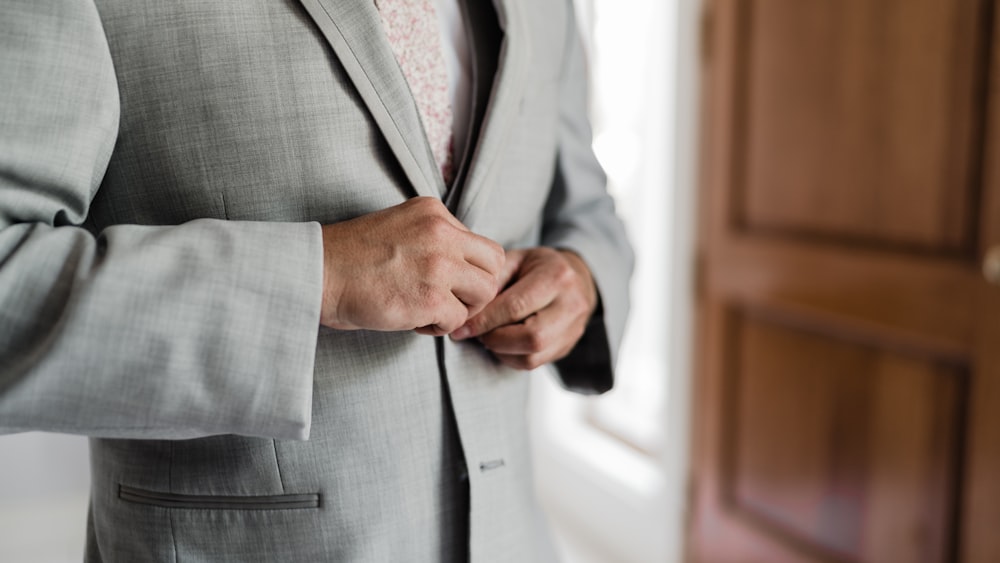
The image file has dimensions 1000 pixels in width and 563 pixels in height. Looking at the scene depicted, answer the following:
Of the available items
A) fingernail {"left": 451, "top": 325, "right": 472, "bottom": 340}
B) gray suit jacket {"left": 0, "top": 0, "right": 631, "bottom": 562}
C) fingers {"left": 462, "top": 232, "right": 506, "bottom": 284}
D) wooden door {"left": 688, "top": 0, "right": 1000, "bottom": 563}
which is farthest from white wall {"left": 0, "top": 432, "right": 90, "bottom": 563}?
fingers {"left": 462, "top": 232, "right": 506, "bottom": 284}

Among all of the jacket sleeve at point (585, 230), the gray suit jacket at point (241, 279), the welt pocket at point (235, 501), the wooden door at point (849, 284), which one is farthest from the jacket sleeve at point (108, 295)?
the wooden door at point (849, 284)

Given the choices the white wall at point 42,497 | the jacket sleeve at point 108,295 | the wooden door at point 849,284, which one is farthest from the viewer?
the white wall at point 42,497

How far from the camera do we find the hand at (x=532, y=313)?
824 mm

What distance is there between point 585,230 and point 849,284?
102cm

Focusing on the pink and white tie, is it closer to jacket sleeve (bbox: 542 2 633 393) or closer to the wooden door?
jacket sleeve (bbox: 542 2 633 393)

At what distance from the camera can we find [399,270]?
0.67 metres

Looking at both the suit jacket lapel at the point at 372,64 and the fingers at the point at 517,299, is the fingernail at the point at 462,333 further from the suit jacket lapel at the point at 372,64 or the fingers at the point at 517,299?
the suit jacket lapel at the point at 372,64

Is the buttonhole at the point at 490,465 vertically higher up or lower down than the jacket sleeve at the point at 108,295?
lower down

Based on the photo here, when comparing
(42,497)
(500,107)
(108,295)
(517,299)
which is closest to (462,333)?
(517,299)

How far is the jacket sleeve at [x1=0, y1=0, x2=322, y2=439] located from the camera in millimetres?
584

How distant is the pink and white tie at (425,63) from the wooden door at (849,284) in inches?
44.8

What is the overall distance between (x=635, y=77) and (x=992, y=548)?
2045 mm

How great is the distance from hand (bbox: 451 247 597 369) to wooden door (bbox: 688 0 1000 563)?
3.40ft

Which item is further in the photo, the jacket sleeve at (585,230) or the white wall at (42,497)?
the white wall at (42,497)
